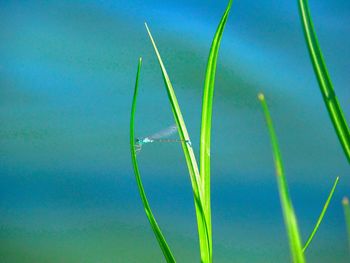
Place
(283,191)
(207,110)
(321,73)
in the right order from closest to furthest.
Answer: (283,191), (321,73), (207,110)

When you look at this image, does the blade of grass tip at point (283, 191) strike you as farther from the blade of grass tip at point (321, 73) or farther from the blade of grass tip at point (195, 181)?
A: the blade of grass tip at point (195, 181)

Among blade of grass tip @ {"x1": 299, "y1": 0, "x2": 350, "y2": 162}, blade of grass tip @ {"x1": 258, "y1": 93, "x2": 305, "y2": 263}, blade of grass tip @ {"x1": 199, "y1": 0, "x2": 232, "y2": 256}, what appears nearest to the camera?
→ blade of grass tip @ {"x1": 258, "y1": 93, "x2": 305, "y2": 263}

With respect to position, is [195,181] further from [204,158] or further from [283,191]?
[283,191]

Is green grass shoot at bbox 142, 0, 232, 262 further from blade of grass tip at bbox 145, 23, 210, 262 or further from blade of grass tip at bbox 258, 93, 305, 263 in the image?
blade of grass tip at bbox 258, 93, 305, 263

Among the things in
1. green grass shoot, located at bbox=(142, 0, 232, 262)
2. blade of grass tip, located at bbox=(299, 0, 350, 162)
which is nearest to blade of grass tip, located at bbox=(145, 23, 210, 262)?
green grass shoot, located at bbox=(142, 0, 232, 262)

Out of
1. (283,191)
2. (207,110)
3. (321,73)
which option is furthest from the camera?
(207,110)

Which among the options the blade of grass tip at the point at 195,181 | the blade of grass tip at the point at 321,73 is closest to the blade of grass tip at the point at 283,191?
the blade of grass tip at the point at 321,73

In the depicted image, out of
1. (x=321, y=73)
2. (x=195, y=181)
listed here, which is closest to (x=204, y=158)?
(x=195, y=181)

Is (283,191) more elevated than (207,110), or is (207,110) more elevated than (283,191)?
(207,110)
